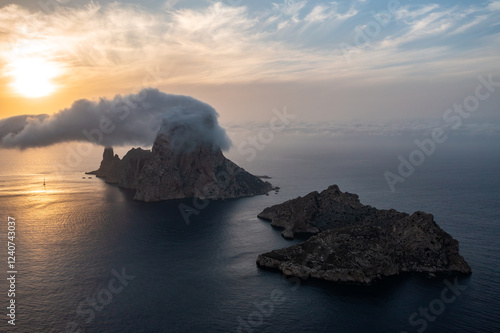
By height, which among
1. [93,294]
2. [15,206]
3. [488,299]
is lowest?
[488,299]

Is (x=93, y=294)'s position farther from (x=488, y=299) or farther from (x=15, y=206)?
(x=15, y=206)

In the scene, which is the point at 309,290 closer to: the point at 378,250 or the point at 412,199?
the point at 378,250

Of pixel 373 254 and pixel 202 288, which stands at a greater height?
pixel 373 254

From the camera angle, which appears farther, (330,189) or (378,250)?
(330,189)

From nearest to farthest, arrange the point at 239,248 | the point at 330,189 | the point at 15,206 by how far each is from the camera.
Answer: the point at 239,248 < the point at 330,189 < the point at 15,206

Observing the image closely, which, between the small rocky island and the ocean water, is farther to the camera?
the small rocky island

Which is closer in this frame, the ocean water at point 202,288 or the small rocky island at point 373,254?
the ocean water at point 202,288

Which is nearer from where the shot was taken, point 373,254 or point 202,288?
point 202,288

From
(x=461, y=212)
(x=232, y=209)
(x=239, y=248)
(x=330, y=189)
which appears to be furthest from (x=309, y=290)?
(x=461, y=212)

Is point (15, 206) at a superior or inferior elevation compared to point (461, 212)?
superior

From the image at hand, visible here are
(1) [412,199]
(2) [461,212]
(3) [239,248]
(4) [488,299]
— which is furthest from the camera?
(1) [412,199]
